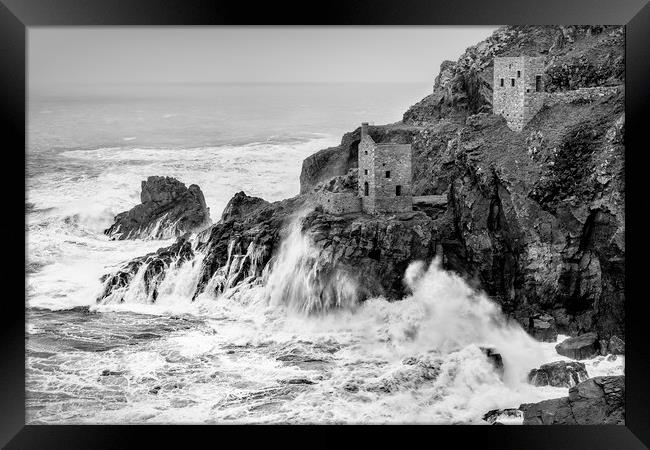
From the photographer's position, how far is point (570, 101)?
11383 mm

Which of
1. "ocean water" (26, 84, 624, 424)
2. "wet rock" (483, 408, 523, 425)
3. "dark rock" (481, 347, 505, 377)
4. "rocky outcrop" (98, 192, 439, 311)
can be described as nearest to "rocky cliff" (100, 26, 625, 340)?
"rocky outcrop" (98, 192, 439, 311)

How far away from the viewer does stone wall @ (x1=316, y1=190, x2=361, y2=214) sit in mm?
11164

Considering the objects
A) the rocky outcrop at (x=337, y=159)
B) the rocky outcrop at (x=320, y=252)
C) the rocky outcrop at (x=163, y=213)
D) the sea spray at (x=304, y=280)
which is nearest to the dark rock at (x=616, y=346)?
the rocky outcrop at (x=320, y=252)

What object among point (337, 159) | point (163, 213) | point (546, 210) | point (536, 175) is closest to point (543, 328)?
point (546, 210)

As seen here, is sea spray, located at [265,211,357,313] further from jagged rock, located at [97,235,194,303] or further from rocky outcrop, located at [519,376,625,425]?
rocky outcrop, located at [519,376,625,425]

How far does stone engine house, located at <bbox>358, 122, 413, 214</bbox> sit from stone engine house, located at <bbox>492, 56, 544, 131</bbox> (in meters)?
1.84

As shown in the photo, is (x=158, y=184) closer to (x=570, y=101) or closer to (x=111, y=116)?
(x=111, y=116)

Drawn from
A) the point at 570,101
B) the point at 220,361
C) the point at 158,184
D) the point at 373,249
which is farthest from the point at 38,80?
the point at 570,101

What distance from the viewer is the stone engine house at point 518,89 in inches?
447

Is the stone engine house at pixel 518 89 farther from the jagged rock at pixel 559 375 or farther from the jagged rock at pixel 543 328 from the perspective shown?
the jagged rock at pixel 559 375

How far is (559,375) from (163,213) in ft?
21.8

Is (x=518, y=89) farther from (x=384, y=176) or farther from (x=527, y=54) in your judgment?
(x=384, y=176)
